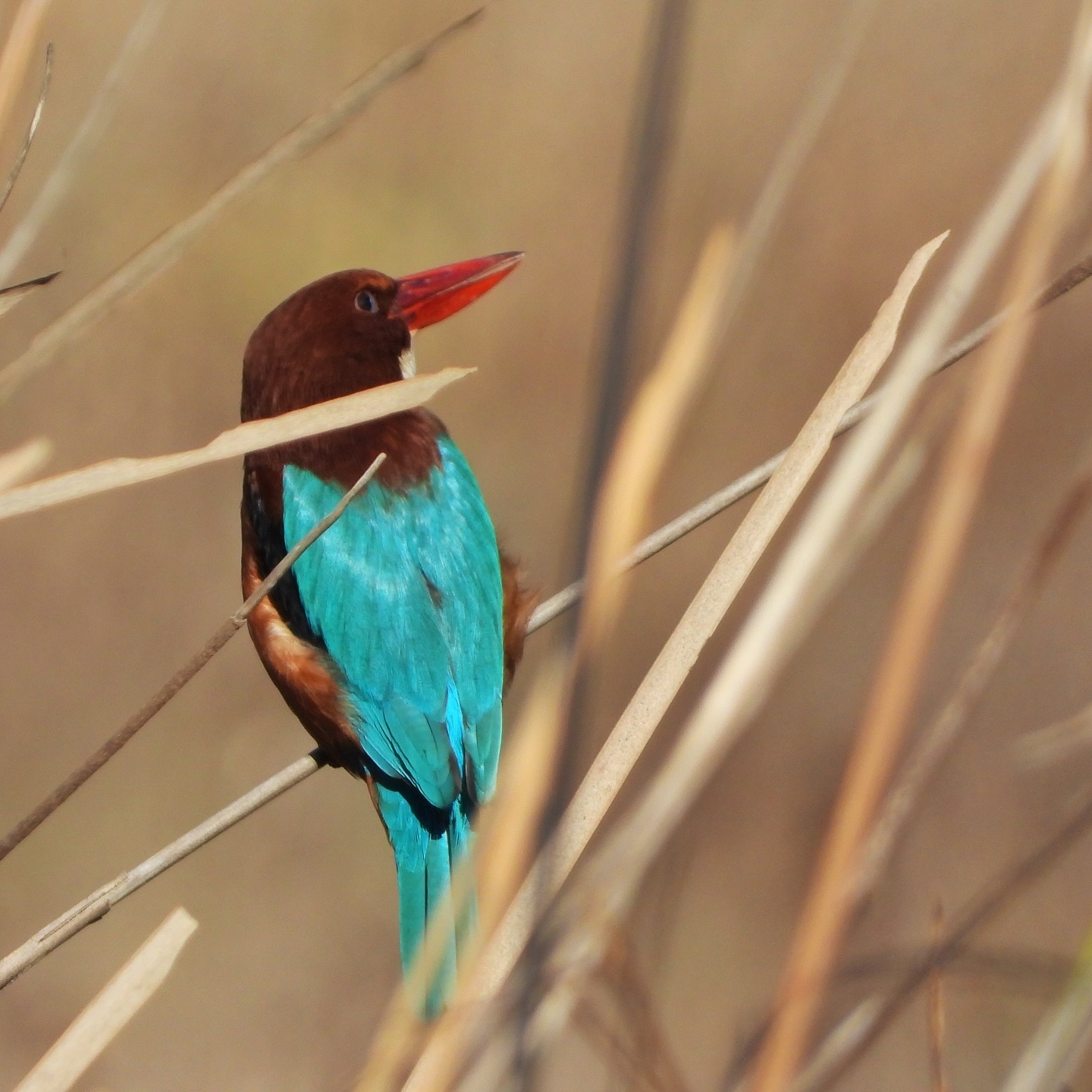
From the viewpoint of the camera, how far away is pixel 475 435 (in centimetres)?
421

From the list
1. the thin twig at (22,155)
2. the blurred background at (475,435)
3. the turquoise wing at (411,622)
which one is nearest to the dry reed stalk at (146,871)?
the turquoise wing at (411,622)

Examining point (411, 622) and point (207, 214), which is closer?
point (207, 214)

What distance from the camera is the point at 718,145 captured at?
4070 millimetres

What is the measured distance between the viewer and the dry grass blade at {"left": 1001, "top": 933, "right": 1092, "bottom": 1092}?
0.88 metres

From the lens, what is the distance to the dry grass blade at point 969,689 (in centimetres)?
97

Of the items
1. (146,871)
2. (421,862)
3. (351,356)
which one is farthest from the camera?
(351,356)

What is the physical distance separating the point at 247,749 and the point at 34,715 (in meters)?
0.68

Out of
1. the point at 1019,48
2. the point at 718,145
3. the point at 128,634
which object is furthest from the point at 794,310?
the point at 128,634

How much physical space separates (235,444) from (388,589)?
1.05 meters

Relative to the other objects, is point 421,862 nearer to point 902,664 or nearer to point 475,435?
point 902,664

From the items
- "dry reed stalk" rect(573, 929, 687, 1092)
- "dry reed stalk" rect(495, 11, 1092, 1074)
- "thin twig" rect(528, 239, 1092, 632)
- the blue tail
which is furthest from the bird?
"dry reed stalk" rect(495, 11, 1092, 1074)

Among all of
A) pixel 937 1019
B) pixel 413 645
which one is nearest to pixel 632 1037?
pixel 937 1019

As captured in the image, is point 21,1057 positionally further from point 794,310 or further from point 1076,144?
point 1076,144

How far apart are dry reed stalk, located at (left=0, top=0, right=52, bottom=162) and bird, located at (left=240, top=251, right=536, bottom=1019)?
99 cm
